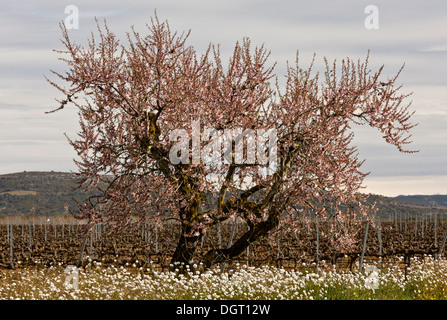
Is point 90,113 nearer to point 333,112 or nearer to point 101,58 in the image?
point 101,58

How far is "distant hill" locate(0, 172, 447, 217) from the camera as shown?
149 meters

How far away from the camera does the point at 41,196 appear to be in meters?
159

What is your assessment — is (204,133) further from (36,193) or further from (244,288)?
(36,193)

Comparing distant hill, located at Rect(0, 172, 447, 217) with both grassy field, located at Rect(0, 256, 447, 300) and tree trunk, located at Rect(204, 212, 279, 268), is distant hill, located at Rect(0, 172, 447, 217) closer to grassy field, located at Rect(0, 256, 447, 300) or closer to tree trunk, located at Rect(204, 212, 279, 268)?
grassy field, located at Rect(0, 256, 447, 300)

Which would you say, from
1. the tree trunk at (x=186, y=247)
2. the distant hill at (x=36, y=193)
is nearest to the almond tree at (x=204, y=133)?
the tree trunk at (x=186, y=247)

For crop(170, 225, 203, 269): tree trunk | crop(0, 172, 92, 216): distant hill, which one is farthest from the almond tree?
crop(0, 172, 92, 216): distant hill

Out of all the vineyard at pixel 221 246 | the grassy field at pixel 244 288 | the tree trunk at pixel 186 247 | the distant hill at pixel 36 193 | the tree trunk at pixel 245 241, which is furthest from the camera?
the distant hill at pixel 36 193

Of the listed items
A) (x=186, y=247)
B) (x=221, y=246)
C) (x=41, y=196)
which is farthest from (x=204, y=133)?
(x=41, y=196)

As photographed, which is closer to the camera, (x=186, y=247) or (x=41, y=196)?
(x=186, y=247)

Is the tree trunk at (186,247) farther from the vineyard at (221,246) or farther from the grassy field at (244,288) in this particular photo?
the grassy field at (244,288)

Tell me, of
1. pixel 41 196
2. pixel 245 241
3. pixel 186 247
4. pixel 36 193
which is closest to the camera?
pixel 186 247

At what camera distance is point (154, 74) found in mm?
14750

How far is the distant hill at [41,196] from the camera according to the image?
489ft
